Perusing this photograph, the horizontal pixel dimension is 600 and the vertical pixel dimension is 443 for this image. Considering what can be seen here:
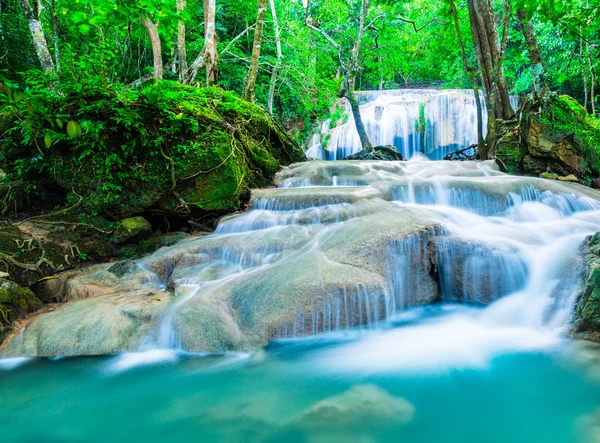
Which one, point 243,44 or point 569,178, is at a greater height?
point 243,44

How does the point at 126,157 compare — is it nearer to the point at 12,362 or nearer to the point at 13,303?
A: the point at 13,303

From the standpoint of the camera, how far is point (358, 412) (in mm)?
2383

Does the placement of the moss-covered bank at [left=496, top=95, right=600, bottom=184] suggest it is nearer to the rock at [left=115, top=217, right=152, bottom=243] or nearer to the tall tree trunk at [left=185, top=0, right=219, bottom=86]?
the tall tree trunk at [left=185, top=0, right=219, bottom=86]

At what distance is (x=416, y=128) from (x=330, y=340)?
47.5 feet

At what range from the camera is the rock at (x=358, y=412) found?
7.45 ft

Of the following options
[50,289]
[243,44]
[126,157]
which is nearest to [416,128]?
[243,44]

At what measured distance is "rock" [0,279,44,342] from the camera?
11.7ft

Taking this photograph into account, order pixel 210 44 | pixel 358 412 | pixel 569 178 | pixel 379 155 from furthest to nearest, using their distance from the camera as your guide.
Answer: pixel 379 155 → pixel 210 44 → pixel 569 178 → pixel 358 412

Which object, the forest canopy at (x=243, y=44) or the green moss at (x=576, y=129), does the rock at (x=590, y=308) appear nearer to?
the forest canopy at (x=243, y=44)

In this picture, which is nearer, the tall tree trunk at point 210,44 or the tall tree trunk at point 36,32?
the tall tree trunk at point 36,32

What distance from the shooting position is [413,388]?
8.86 feet

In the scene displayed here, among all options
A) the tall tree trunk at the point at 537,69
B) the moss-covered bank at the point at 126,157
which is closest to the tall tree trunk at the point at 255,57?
the moss-covered bank at the point at 126,157

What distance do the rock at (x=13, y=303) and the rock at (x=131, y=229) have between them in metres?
1.57

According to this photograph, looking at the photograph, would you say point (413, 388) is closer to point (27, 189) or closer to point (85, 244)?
point (85, 244)
